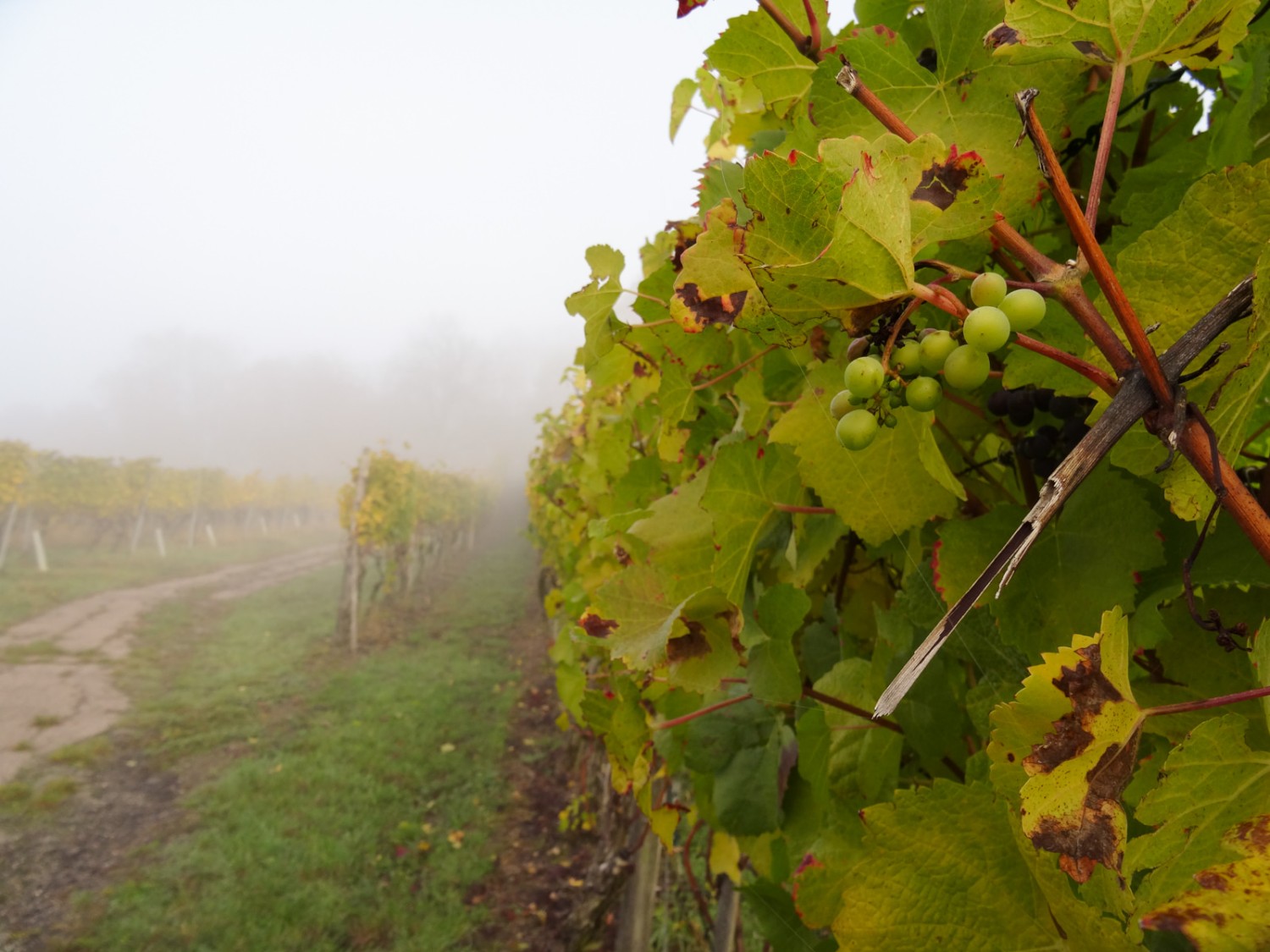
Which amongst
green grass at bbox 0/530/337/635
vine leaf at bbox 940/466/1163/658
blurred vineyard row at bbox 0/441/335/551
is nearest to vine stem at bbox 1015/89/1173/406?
vine leaf at bbox 940/466/1163/658

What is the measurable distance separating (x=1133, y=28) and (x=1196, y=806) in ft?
1.93

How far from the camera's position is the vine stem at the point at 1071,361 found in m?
0.45

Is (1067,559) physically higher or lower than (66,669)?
higher

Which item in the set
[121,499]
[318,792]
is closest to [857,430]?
[318,792]

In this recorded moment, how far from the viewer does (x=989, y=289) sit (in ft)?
1.48

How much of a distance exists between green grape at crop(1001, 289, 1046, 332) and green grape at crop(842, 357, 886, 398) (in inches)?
3.3

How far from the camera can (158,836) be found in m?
6.39

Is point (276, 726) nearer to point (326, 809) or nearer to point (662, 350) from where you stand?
point (326, 809)

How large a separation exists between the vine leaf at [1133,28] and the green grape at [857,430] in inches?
12.4

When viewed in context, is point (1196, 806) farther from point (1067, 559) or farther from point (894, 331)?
point (894, 331)

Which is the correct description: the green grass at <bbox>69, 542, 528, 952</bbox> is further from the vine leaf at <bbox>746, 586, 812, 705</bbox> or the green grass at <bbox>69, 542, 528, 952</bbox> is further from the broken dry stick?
the broken dry stick

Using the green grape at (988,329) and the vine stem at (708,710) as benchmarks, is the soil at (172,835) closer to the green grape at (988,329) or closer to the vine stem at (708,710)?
the vine stem at (708,710)

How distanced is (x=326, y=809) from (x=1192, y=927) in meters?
7.48

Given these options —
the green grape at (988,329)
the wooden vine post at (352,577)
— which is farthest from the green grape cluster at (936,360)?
the wooden vine post at (352,577)
